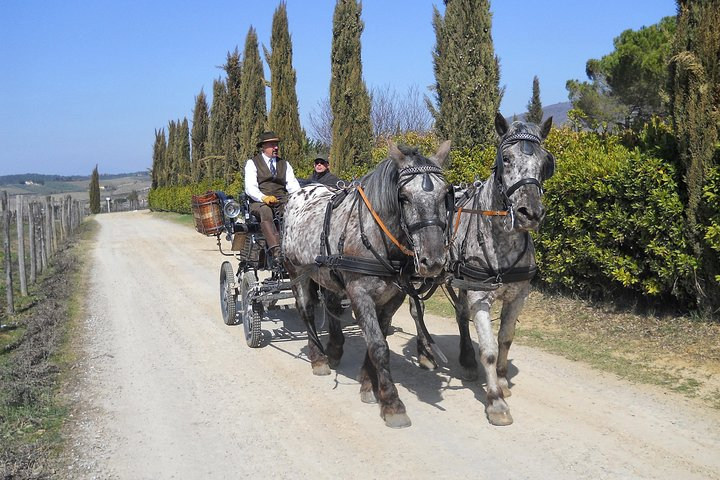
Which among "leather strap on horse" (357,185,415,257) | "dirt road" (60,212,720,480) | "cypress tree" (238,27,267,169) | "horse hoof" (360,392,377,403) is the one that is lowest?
"dirt road" (60,212,720,480)

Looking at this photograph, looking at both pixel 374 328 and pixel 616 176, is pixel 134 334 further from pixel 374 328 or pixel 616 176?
pixel 616 176

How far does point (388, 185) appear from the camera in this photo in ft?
16.6

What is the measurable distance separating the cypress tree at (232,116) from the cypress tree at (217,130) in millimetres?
1884

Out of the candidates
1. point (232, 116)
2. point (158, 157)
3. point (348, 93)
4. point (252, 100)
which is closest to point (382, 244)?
point (348, 93)

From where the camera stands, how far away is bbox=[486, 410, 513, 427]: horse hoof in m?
4.90

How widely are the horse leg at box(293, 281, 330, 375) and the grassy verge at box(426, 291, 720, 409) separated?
256 centimetres

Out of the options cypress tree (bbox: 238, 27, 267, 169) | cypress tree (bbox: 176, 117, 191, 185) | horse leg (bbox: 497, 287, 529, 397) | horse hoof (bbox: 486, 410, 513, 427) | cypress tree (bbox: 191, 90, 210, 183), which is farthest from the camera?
cypress tree (bbox: 176, 117, 191, 185)

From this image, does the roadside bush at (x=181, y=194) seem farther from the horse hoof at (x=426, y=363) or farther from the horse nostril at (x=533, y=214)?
the horse nostril at (x=533, y=214)

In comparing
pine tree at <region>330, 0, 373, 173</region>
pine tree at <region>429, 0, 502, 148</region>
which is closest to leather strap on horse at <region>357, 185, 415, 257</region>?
pine tree at <region>429, 0, 502, 148</region>

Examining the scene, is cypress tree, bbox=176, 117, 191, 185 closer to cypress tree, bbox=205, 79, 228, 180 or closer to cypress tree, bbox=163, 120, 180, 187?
cypress tree, bbox=163, 120, 180, 187

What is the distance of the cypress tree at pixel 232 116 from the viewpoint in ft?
101

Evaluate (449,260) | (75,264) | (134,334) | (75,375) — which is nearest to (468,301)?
(449,260)

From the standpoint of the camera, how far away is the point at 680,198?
7.00 metres

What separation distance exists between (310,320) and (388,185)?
2.32 m
